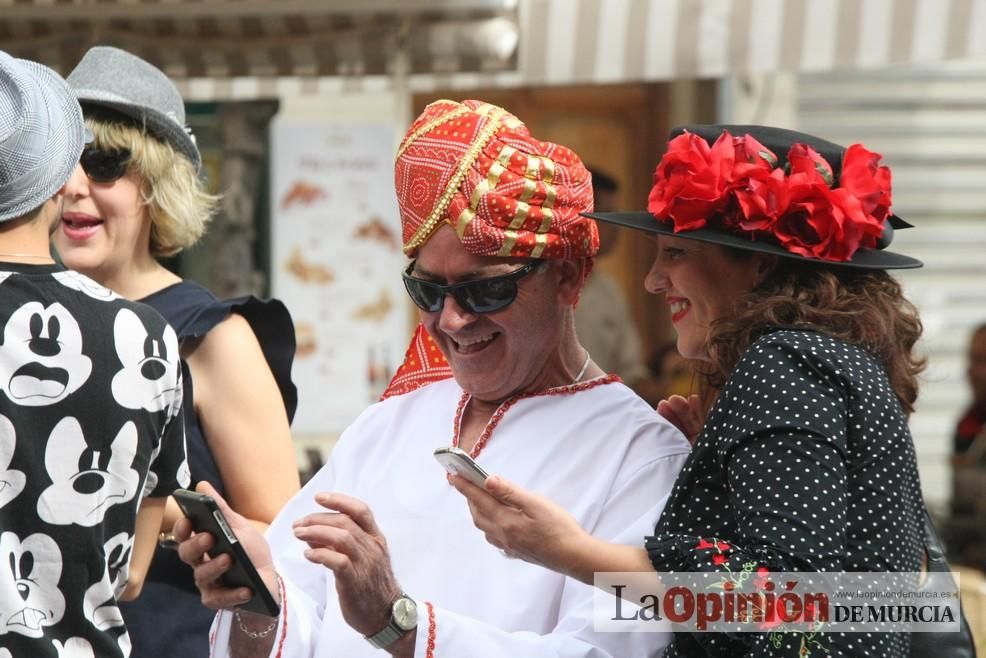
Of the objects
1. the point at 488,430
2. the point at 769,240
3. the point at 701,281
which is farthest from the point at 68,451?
the point at 769,240

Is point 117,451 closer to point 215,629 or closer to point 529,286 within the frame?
point 215,629

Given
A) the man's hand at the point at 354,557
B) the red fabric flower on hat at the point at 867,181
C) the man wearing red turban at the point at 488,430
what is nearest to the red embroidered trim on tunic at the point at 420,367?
the man wearing red turban at the point at 488,430

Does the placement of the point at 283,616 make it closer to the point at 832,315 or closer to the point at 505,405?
the point at 505,405

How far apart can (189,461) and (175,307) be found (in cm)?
36

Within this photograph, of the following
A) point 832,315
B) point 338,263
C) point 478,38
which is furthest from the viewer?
point 338,263

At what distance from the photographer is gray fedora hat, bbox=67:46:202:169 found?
3.32 metres

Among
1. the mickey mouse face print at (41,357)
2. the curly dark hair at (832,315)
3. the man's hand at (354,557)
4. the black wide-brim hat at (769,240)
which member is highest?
the black wide-brim hat at (769,240)

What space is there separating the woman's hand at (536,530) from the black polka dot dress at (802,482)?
12 centimetres

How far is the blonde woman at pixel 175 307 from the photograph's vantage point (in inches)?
124

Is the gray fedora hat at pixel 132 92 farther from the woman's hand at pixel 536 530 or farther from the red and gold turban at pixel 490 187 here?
the woman's hand at pixel 536 530

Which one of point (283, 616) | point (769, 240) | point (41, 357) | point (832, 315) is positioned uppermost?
point (769, 240)

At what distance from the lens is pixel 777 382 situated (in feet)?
6.96

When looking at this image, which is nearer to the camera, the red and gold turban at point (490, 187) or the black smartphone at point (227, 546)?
the black smartphone at point (227, 546)

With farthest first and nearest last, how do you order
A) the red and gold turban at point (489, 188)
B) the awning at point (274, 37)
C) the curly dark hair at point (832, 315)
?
the awning at point (274, 37), the red and gold turban at point (489, 188), the curly dark hair at point (832, 315)
